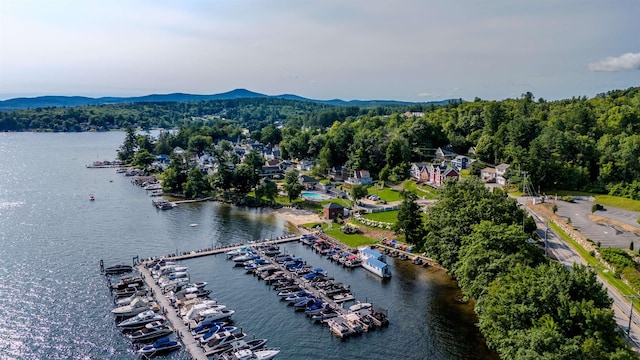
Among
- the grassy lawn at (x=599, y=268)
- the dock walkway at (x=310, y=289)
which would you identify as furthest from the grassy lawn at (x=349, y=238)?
the grassy lawn at (x=599, y=268)

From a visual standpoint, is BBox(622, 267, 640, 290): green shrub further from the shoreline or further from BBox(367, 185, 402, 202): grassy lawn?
BBox(367, 185, 402, 202): grassy lawn

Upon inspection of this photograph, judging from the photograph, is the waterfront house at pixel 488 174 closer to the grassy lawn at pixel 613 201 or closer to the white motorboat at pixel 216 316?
the grassy lawn at pixel 613 201


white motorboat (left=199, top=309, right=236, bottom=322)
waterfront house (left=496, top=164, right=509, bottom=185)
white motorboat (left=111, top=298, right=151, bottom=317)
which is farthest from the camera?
waterfront house (left=496, top=164, right=509, bottom=185)

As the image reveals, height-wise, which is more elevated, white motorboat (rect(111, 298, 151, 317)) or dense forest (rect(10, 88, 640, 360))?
dense forest (rect(10, 88, 640, 360))

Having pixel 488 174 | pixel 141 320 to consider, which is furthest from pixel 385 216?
pixel 141 320

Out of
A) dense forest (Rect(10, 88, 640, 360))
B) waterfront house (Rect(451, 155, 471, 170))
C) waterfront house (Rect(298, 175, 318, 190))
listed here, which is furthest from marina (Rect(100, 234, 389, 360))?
waterfront house (Rect(451, 155, 471, 170))
